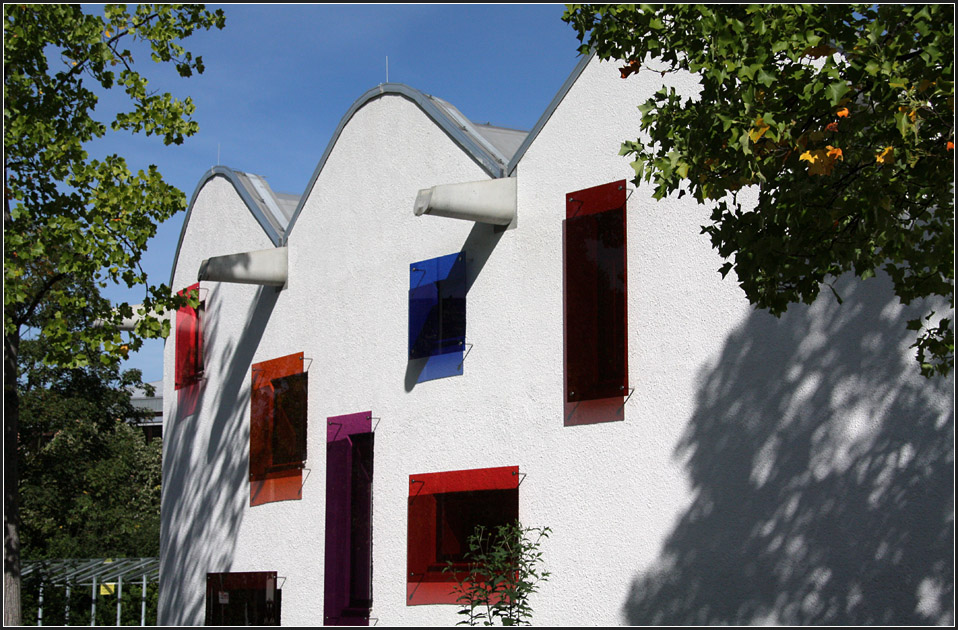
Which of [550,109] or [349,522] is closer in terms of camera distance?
[550,109]

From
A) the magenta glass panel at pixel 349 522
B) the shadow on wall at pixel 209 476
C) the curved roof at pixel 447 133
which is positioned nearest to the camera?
the curved roof at pixel 447 133

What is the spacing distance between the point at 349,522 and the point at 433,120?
16.6 feet

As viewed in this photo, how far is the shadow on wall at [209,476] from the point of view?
15.8 meters

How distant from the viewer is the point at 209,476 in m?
16.5

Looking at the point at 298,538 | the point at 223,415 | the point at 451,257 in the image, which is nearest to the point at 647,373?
the point at 451,257

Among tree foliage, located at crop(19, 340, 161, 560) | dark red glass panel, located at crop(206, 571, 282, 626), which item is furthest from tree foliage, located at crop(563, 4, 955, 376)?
tree foliage, located at crop(19, 340, 161, 560)

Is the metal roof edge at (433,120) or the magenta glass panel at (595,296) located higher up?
the metal roof edge at (433,120)

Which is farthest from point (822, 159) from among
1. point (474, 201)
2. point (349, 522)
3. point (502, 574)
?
point (349, 522)

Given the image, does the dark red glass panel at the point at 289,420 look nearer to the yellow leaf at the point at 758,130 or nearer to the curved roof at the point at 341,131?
the curved roof at the point at 341,131

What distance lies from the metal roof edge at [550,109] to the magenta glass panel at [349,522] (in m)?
3.69

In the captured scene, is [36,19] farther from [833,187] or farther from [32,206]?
[833,187]

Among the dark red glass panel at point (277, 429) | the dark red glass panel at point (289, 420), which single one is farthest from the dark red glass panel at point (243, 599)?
the dark red glass panel at point (289, 420)

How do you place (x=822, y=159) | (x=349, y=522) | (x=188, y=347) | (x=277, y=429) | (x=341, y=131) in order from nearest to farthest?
(x=822, y=159)
(x=349, y=522)
(x=341, y=131)
(x=277, y=429)
(x=188, y=347)

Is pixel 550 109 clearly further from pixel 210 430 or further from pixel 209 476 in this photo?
pixel 209 476
